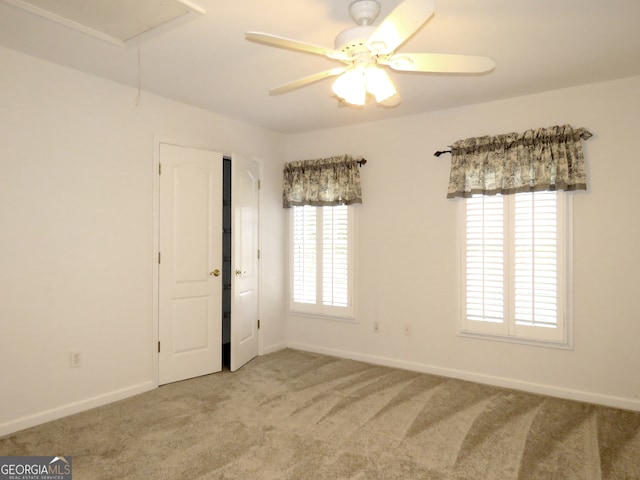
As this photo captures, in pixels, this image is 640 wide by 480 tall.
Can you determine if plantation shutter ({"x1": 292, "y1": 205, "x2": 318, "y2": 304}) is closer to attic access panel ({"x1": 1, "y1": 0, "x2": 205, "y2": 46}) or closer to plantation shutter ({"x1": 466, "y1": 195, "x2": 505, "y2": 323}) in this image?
plantation shutter ({"x1": 466, "y1": 195, "x2": 505, "y2": 323})

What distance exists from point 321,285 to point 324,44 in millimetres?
2635

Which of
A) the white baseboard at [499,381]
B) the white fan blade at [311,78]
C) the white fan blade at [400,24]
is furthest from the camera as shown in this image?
the white baseboard at [499,381]

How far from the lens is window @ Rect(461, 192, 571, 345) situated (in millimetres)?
3246

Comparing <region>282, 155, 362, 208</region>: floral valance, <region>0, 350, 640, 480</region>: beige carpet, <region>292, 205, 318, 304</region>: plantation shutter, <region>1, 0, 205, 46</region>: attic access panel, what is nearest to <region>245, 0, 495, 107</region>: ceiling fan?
<region>1, 0, 205, 46</region>: attic access panel

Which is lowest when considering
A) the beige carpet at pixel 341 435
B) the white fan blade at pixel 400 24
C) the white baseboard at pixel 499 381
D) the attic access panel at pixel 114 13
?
the beige carpet at pixel 341 435

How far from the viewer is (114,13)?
2.25m

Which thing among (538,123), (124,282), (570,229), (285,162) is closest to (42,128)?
(124,282)

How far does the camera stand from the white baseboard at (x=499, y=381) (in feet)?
10.1

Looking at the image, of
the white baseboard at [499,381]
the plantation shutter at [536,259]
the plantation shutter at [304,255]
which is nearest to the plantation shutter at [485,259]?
the plantation shutter at [536,259]

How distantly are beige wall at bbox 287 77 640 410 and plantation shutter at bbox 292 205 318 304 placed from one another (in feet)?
1.14

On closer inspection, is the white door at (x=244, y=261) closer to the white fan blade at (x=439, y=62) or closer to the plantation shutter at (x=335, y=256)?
the plantation shutter at (x=335, y=256)

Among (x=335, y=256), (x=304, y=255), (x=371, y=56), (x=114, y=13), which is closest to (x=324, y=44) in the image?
(x=371, y=56)

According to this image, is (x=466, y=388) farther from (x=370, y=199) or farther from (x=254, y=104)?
(x=254, y=104)

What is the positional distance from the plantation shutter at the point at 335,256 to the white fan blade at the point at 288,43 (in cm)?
250
